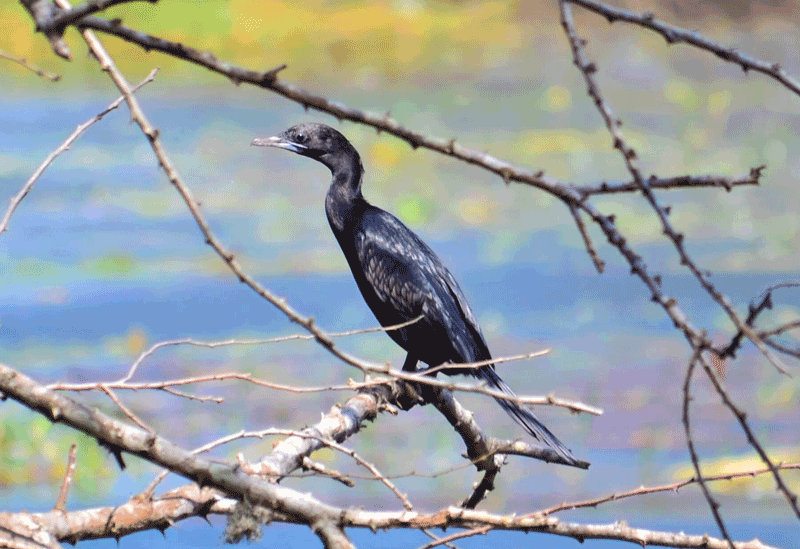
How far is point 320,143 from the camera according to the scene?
2.08 metres

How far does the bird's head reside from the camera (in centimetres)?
207

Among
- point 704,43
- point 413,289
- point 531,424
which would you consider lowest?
point 704,43

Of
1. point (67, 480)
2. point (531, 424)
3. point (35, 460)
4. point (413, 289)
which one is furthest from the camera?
point (35, 460)

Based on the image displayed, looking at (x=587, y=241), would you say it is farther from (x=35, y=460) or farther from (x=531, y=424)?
(x=35, y=460)

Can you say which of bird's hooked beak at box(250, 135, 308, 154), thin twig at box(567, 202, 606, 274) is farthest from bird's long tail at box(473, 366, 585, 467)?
thin twig at box(567, 202, 606, 274)

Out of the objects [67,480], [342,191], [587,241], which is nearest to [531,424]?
[342,191]

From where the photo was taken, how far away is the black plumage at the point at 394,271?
Answer: 1993 millimetres

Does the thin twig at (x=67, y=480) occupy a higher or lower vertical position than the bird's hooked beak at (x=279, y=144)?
lower

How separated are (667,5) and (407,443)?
4.28m

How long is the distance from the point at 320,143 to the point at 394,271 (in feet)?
0.98

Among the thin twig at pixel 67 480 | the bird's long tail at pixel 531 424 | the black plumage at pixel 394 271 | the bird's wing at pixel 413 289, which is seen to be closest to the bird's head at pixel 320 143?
the black plumage at pixel 394 271

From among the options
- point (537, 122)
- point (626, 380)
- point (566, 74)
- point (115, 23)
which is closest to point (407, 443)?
point (626, 380)

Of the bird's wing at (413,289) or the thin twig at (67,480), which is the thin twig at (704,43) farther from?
the bird's wing at (413,289)

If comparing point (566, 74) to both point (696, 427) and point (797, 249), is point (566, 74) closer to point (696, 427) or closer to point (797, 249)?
point (797, 249)
